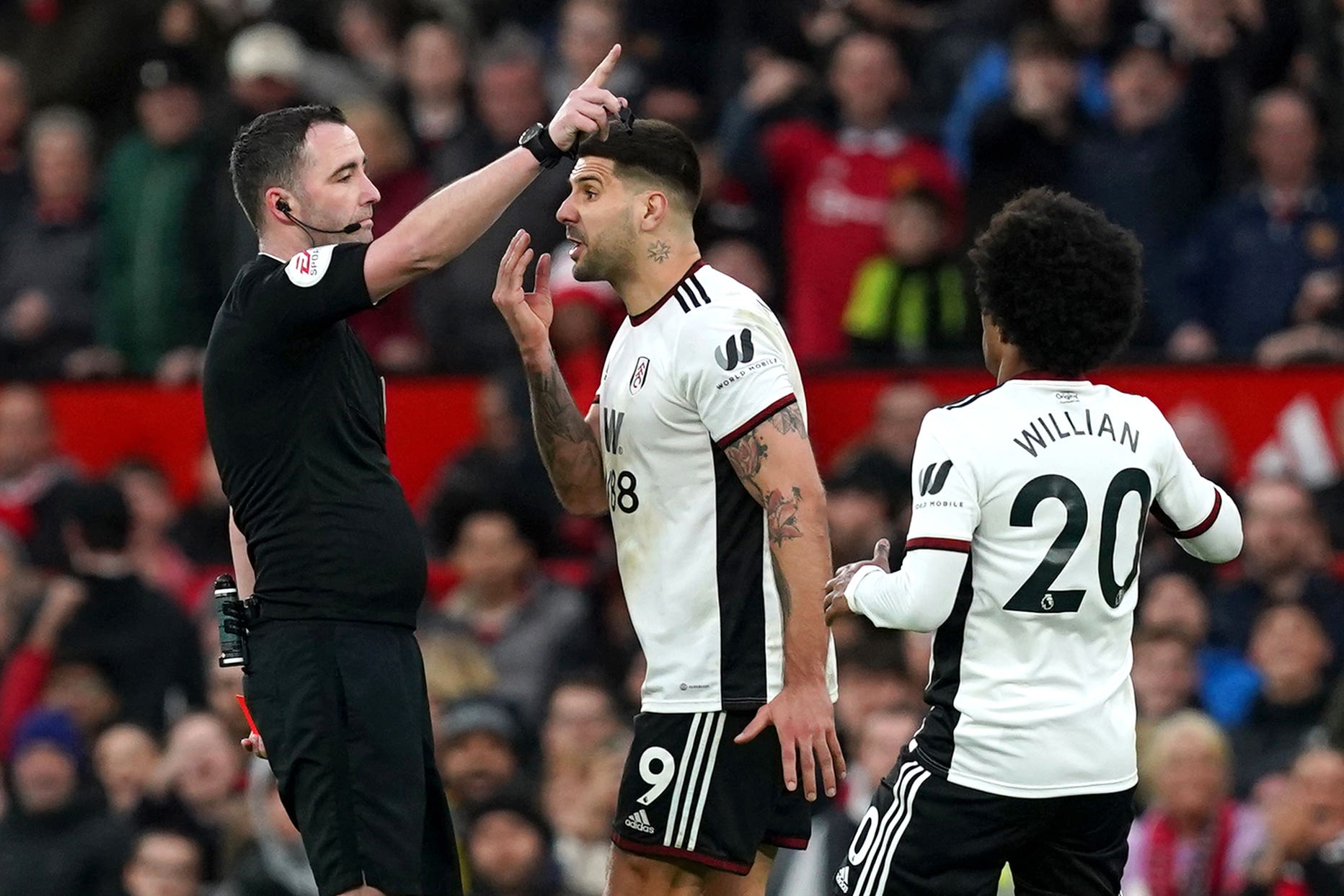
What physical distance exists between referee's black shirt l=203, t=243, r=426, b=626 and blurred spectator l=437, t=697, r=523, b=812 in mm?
3796

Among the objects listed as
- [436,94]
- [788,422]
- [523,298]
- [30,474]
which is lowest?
[30,474]

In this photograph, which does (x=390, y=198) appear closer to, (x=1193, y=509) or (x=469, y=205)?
(x=469, y=205)

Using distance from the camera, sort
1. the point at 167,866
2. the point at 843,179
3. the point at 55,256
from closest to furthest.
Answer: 1. the point at 167,866
2. the point at 843,179
3. the point at 55,256

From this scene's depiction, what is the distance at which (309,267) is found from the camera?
226 inches

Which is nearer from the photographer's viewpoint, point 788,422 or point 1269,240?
point 788,422

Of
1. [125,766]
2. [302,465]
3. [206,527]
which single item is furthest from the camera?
[206,527]

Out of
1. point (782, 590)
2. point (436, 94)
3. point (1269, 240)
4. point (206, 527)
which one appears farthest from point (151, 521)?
point (782, 590)

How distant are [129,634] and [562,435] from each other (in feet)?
17.7

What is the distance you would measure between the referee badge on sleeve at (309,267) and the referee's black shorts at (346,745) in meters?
0.85

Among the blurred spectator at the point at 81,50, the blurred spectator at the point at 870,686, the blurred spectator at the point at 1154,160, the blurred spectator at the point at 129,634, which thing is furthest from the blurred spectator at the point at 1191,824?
the blurred spectator at the point at 81,50

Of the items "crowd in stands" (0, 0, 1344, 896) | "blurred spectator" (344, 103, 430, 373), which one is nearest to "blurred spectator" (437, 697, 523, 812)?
"crowd in stands" (0, 0, 1344, 896)

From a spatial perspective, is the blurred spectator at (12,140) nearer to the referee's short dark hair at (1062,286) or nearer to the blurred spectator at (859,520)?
the blurred spectator at (859,520)

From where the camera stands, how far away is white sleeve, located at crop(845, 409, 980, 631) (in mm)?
5414

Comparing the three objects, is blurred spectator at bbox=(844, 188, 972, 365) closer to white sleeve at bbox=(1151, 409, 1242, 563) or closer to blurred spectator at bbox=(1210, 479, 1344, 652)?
blurred spectator at bbox=(1210, 479, 1344, 652)
